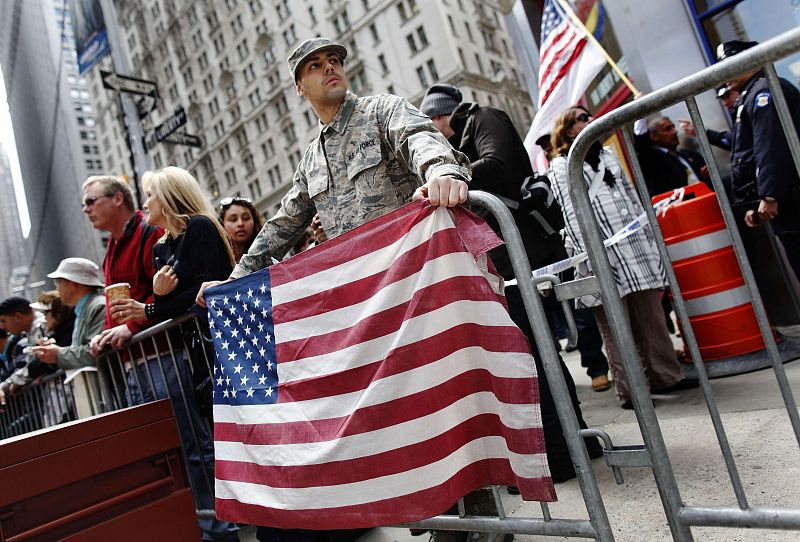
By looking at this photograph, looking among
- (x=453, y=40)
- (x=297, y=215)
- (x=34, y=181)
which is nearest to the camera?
(x=297, y=215)

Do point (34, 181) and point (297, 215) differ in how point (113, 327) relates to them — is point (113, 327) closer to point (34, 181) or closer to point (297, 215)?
point (297, 215)

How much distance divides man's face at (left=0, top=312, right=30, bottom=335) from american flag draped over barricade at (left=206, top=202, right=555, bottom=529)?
5729mm

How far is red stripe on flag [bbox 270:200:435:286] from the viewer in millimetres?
2123

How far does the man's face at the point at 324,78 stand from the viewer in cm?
277

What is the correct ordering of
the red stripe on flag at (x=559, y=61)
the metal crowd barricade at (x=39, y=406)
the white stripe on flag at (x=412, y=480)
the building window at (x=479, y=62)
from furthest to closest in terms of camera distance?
1. the building window at (x=479, y=62)
2. the red stripe on flag at (x=559, y=61)
3. the metal crowd barricade at (x=39, y=406)
4. the white stripe on flag at (x=412, y=480)

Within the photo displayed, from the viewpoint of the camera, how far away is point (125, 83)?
9.80 meters

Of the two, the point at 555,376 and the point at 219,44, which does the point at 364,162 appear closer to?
the point at 555,376

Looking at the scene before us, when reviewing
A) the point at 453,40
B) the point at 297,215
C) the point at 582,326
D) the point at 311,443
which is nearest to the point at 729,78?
the point at 311,443

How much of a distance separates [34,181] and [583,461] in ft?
198

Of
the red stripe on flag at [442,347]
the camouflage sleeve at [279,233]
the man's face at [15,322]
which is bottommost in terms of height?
the red stripe on flag at [442,347]

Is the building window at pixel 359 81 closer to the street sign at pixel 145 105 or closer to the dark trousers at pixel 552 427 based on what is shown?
the street sign at pixel 145 105

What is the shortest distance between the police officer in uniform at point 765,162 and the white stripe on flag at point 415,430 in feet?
9.36

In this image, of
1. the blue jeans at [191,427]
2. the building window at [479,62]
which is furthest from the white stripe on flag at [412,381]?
the building window at [479,62]

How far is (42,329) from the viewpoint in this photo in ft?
22.8
